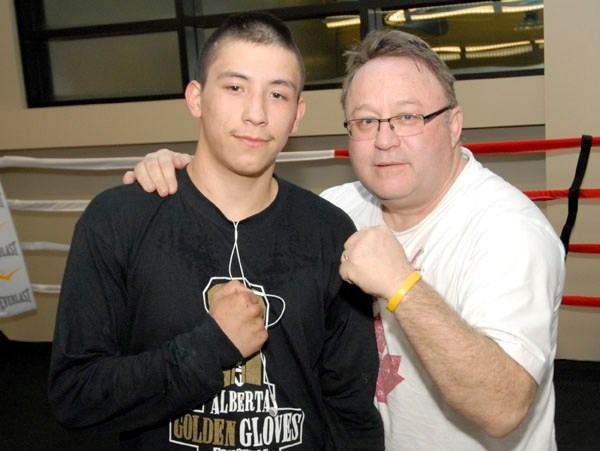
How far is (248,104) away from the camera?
1.35 metres

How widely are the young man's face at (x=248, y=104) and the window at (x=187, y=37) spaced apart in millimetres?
2567

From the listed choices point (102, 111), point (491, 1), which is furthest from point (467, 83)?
point (102, 111)

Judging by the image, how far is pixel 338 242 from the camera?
147 centimetres

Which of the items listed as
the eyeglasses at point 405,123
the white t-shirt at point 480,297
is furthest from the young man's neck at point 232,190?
the white t-shirt at point 480,297

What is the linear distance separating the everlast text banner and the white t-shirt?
8.96 feet

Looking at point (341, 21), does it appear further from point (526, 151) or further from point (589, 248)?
point (589, 248)

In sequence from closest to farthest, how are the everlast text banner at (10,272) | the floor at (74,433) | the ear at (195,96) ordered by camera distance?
the ear at (195,96) → the floor at (74,433) → the everlast text banner at (10,272)

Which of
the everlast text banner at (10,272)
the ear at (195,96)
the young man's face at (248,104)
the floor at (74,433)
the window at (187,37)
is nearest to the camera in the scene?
the young man's face at (248,104)

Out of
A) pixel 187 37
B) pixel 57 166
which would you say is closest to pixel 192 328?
pixel 57 166

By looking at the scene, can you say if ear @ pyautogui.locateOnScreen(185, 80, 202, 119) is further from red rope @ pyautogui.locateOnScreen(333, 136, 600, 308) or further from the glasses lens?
red rope @ pyautogui.locateOnScreen(333, 136, 600, 308)

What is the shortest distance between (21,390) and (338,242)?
3210 mm

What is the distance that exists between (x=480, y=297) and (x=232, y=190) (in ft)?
1.73

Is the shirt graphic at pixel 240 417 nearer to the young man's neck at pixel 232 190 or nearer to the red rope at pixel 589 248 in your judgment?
the young man's neck at pixel 232 190

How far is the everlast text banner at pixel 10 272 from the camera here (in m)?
3.76
